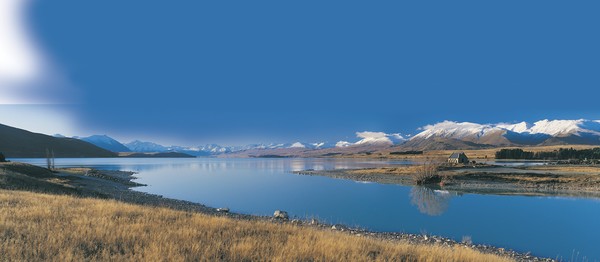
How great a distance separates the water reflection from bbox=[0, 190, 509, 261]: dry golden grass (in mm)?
24587

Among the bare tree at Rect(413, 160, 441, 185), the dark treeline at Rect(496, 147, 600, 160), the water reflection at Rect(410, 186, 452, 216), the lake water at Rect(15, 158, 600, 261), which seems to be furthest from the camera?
the dark treeline at Rect(496, 147, 600, 160)

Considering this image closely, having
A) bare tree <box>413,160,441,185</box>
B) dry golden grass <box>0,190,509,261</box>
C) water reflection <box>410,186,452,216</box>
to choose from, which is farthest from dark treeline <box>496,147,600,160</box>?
dry golden grass <box>0,190,509,261</box>

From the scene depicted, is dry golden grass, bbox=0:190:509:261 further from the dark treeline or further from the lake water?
the dark treeline

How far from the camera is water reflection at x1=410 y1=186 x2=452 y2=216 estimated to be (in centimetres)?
3444

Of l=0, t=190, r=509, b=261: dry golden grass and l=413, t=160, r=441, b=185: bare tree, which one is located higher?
l=0, t=190, r=509, b=261: dry golden grass

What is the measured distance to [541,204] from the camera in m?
38.0

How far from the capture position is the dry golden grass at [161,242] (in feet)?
26.9

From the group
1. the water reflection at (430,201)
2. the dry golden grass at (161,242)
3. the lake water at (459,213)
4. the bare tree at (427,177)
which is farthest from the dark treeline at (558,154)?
the dry golden grass at (161,242)

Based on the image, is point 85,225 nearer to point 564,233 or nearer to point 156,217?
point 156,217

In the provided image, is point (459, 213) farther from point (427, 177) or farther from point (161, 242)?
point (161, 242)

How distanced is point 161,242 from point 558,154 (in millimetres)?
176176

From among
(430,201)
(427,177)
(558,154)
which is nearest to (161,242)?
(430,201)

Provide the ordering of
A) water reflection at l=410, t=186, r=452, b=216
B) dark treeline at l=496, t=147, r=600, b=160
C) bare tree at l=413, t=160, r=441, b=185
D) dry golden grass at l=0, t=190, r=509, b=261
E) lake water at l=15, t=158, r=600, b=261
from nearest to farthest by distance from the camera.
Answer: dry golden grass at l=0, t=190, r=509, b=261 < lake water at l=15, t=158, r=600, b=261 < water reflection at l=410, t=186, r=452, b=216 < bare tree at l=413, t=160, r=441, b=185 < dark treeline at l=496, t=147, r=600, b=160

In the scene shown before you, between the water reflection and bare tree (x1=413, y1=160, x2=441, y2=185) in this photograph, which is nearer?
the water reflection
